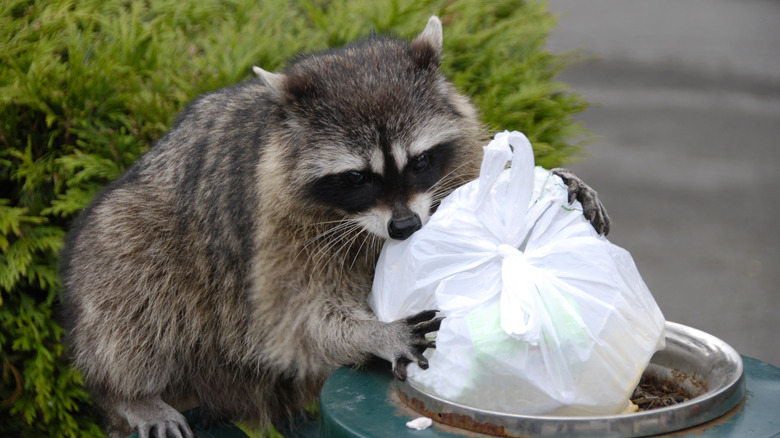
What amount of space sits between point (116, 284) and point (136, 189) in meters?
0.31

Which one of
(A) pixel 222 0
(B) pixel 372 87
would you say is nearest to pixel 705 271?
(A) pixel 222 0

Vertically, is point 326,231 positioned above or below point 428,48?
below


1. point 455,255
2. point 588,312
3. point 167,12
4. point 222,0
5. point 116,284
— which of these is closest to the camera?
point 588,312

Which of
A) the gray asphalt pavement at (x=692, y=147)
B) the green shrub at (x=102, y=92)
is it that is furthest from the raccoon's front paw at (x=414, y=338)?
the gray asphalt pavement at (x=692, y=147)

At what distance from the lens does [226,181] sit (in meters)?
2.52

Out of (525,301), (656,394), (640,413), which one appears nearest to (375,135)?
(525,301)

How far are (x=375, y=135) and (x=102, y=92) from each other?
120 cm

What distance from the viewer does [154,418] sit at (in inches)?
102

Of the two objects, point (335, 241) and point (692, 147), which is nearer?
point (335, 241)

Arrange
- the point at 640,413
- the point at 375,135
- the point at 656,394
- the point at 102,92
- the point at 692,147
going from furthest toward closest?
the point at 692,147
the point at 102,92
the point at 375,135
the point at 656,394
the point at 640,413

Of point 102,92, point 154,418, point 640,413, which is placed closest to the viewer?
point 640,413

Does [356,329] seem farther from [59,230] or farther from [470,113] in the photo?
[59,230]

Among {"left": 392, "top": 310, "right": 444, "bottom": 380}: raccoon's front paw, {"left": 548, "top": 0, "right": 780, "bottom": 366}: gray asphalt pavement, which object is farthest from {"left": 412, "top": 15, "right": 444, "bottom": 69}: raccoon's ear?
{"left": 548, "top": 0, "right": 780, "bottom": 366}: gray asphalt pavement

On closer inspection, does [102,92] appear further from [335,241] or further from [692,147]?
[692,147]
